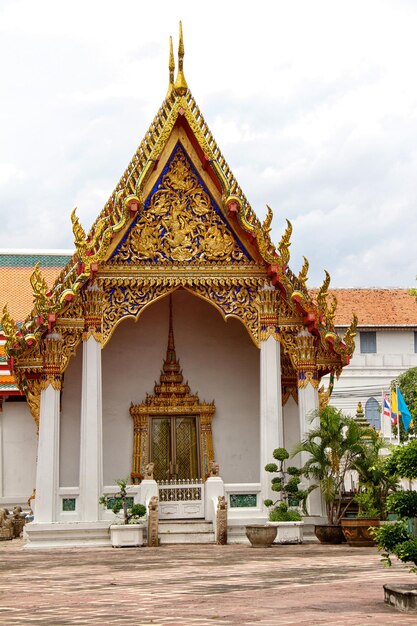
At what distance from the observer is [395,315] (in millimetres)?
50250

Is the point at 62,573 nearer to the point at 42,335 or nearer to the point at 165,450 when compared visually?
the point at 42,335

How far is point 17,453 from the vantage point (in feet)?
95.0

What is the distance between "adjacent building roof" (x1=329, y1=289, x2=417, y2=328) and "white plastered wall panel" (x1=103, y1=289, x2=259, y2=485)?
25.2 meters

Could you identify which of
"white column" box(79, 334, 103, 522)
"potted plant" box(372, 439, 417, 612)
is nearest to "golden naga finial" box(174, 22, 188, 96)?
"white column" box(79, 334, 103, 522)

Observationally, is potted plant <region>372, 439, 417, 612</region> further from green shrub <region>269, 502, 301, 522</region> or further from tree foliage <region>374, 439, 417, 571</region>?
green shrub <region>269, 502, 301, 522</region>

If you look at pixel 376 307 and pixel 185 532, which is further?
pixel 376 307

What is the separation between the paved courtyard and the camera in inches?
369

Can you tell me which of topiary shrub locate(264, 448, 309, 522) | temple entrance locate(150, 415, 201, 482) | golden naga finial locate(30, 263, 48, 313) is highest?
golden naga finial locate(30, 263, 48, 313)

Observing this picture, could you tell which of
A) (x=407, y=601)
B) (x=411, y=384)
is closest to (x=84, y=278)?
(x=407, y=601)

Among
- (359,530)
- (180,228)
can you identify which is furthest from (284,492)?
(180,228)

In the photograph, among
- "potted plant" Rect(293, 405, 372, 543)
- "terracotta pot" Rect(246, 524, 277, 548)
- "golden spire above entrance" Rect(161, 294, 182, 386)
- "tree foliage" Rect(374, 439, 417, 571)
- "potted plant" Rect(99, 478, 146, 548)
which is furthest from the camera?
"golden spire above entrance" Rect(161, 294, 182, 386)

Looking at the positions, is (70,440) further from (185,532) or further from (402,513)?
(402,513)

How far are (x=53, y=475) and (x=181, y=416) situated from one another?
3.95 m

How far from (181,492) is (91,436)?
2.33 meters
